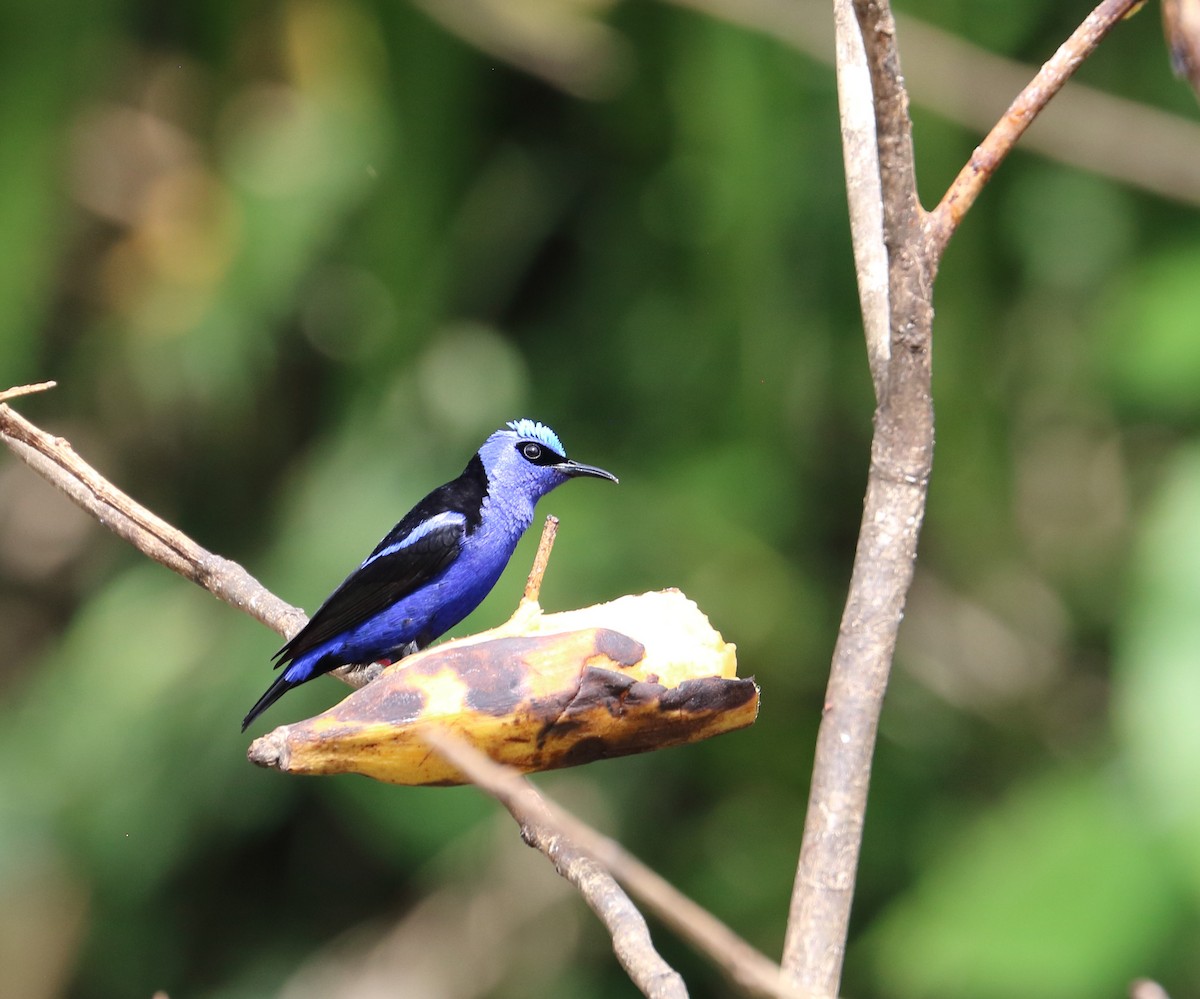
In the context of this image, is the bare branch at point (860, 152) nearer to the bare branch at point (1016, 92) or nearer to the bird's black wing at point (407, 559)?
the bird's black wing at point (407, 559)

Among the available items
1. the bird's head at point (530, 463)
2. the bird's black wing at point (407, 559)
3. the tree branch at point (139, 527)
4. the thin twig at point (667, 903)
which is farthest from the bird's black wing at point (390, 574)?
the thin twig at point (667, 903)

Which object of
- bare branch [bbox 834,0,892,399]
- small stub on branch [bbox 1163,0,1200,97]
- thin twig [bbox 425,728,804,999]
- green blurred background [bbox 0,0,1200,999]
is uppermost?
small stub on branch [bbox 1163,0,1200,97]

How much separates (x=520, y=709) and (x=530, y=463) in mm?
1942

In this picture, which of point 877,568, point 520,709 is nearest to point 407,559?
point 520,709

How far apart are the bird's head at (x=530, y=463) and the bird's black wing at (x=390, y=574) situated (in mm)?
279

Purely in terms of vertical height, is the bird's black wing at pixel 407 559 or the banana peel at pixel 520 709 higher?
the banana peel at pixel 520 709

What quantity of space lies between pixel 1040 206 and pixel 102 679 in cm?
363

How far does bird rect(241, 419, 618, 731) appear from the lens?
304 centimetres

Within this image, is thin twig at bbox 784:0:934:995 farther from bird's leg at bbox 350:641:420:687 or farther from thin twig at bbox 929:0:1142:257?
bird's leg at bbox 350:641:420:687

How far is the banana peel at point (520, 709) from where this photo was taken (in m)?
1.66

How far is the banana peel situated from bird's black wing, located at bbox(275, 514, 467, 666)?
1.17 meters

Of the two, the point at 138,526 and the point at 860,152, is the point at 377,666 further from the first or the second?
the point at 860,152

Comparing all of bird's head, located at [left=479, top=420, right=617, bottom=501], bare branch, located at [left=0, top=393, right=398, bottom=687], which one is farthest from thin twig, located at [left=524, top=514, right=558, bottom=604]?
bird's head, located at [left=479, top=420, right=617, bottom=501]

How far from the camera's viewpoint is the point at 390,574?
10.4ft
